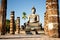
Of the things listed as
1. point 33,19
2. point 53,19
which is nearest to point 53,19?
point 53,19

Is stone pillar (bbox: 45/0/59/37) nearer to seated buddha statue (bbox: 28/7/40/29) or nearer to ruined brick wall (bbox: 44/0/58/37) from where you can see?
ruined brick wall (bbox: 44/0/58/37)

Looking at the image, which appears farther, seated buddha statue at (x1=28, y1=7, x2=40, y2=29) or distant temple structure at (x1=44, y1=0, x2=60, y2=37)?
seated buddha statue at (x1=28, y1=7, x2=40, y2=29)

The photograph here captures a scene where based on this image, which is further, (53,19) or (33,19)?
(33,19)

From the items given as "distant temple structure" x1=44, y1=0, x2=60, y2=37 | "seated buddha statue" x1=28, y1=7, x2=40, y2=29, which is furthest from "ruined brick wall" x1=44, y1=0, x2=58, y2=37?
"seated buddha statue" x1=28, y1=7, x2=40, y2=29

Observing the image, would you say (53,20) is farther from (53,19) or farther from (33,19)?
(33,19)

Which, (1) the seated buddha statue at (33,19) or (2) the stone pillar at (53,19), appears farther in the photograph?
(1) the seated buddha statue at (33,19)

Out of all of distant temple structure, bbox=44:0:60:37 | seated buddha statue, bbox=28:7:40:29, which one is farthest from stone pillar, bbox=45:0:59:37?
seated buddha statue, bbox=28:7:40:29

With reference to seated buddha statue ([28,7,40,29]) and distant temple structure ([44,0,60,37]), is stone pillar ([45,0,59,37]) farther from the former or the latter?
seated buddha statue ([28,7,40,29])

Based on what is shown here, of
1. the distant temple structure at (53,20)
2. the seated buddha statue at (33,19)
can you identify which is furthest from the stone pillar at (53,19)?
the seated buddha statue at (33,19)

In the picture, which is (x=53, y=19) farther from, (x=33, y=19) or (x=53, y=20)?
(x=33, y=19)

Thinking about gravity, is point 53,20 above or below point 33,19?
below

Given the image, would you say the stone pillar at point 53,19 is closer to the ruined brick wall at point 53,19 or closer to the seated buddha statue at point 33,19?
the ruined brick wall at point 53,19

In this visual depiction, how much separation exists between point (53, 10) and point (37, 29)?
10.2 metres

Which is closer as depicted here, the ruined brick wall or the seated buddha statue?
the ruined brick wall
